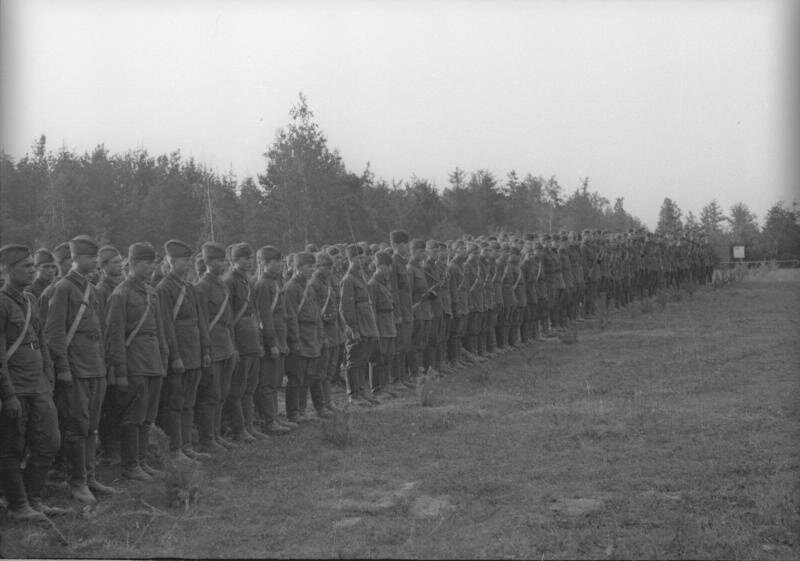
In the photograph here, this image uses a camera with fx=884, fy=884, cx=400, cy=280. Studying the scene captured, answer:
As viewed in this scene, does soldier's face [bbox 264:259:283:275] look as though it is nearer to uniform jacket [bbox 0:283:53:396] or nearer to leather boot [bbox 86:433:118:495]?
leather boot [bbox 86:433:118:495]

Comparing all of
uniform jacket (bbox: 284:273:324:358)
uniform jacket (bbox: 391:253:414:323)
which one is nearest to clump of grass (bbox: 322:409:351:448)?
uniform jacket (bbox: 284:273:324:358)

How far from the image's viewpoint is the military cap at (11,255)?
Answer: 6473mm

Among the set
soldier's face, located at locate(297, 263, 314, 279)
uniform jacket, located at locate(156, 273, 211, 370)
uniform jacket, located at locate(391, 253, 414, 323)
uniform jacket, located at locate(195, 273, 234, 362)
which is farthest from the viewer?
uniform jacket, located at locate(391, 253, 414, 323)

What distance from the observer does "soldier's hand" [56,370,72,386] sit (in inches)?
269

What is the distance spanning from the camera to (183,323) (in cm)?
830

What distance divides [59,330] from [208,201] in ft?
60.5

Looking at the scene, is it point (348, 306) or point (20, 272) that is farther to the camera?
point (348, 306)

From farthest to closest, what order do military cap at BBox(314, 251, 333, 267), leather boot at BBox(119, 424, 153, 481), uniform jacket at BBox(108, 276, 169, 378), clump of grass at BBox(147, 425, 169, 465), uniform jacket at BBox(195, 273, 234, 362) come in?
1. military cap at BBox(314, 251, 333, 267)
2. uniform jacket at BBox(195, 273, 234, 362)
3. leather boot at BBox(119, 424, 153, 481)
4. uniform jacket at BBox(108, 276, 169, 378)
5. clump of grass at BBox(147, 425, 169, 465)

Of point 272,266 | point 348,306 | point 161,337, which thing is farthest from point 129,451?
point 348,306

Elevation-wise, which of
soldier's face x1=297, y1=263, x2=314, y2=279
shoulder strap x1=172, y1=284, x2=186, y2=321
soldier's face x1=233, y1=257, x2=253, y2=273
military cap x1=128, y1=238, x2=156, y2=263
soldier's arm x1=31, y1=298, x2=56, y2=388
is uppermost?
military cap x1=128, y1=238, x2=156, y2=263

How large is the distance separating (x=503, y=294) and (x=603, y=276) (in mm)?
7590

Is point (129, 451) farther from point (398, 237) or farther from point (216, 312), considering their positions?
point (398, 237)

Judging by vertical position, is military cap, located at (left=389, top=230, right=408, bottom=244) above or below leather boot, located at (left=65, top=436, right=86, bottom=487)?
above

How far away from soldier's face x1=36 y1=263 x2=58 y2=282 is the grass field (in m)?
2.21
